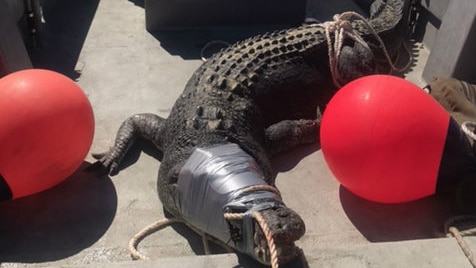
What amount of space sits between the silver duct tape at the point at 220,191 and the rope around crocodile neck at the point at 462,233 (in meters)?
0.99

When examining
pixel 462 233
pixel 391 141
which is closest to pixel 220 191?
pixel 391 141

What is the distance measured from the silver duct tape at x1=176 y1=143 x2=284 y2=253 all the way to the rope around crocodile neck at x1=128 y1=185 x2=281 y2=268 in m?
0.04

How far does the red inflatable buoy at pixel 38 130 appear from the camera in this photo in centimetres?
321

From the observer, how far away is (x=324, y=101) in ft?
15.2

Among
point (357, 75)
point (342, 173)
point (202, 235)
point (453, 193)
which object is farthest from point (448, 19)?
point (202, 235)

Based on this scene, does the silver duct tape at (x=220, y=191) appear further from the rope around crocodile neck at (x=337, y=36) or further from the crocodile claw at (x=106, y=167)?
the rope around crocodile neck at (x=337, y=36)

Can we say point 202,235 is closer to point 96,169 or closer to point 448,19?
point 96,169

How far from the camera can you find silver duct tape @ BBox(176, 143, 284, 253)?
2838 millimetres

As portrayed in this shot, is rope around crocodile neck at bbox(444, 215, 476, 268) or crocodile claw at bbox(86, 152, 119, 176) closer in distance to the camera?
rope around crocodile neck at bbox(444, 215, 476, 268)

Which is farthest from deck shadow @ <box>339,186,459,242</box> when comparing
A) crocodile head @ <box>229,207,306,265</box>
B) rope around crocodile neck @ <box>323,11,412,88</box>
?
rope around crocodile neck @ <box>323,11,412,88</box>

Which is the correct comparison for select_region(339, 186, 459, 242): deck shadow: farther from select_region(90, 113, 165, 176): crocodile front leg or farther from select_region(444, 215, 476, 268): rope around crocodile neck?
select_region(90, 113, 165, 176): crocodile front leg

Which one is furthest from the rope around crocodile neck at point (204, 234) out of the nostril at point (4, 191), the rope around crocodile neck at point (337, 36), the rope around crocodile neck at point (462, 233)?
the rope around crocodile neck at point (337, 36)

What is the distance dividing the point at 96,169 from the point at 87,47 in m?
1.91

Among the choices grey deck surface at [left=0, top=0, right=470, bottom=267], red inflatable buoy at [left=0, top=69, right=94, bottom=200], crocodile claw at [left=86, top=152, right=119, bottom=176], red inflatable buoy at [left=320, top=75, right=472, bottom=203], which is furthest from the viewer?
crocodile claw at [left=86, top=152, right=119, bottom=176]
